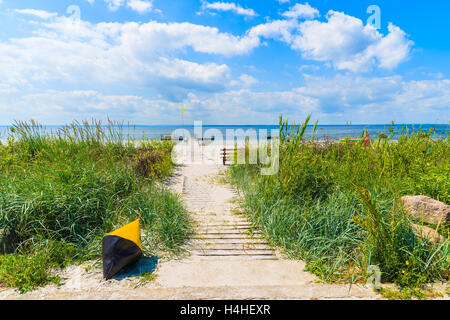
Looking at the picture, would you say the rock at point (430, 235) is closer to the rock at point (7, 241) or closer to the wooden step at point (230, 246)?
the wooden step at point (230, 246)

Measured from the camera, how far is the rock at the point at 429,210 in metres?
3.78

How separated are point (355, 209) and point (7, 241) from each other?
5.82m

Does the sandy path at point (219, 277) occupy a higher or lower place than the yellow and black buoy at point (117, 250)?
lower

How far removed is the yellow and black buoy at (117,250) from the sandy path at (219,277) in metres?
0.16

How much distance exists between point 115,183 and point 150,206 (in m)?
1.15

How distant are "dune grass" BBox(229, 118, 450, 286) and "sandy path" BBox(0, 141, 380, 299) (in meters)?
0.31

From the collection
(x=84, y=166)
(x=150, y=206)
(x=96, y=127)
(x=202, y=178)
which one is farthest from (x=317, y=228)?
(x=96, y=127)

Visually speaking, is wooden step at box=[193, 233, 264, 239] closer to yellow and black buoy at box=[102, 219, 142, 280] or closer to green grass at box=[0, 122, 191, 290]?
green grass at box=[0, 122, 191, 290]

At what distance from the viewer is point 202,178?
9359 mm

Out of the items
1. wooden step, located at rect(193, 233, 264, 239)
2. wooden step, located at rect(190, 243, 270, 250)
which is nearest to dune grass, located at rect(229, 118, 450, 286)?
wooden step, located at rect(190, 243, 270, 250)

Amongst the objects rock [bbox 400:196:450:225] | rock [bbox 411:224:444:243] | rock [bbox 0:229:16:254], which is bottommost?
rock [bbox 0:229:16:254]

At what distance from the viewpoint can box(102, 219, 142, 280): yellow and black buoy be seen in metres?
3.17

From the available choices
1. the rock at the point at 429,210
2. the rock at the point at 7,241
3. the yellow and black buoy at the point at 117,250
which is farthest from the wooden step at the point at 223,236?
the rock at the point at 7,241
